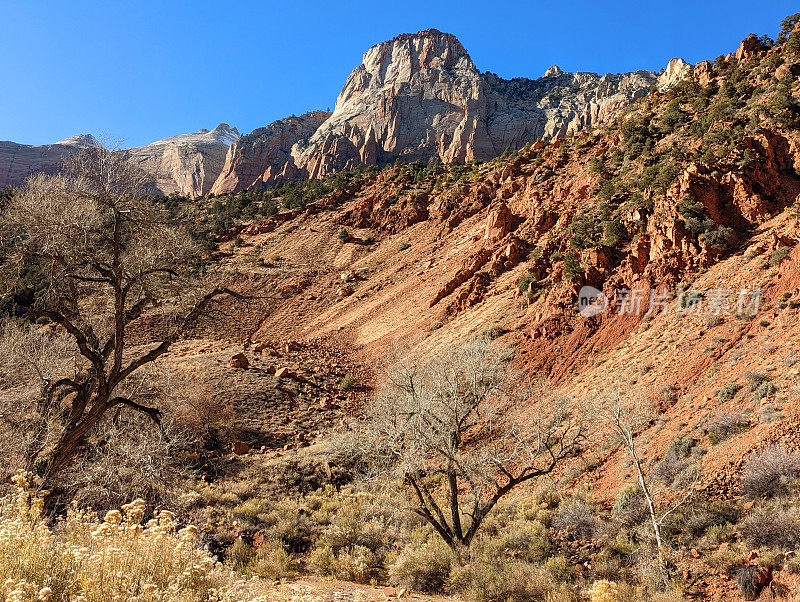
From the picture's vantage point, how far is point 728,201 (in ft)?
61.8

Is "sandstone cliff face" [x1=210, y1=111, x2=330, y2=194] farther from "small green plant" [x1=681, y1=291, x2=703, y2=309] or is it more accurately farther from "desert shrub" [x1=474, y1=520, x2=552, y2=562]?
"desert shrub" [x1=474, y1=520, x2=552, y2=562]

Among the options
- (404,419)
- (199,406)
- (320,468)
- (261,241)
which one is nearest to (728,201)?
(404,419)

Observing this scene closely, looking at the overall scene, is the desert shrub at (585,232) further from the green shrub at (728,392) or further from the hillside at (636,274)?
the green shrub at (728,392)

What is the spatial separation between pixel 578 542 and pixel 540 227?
798 inches

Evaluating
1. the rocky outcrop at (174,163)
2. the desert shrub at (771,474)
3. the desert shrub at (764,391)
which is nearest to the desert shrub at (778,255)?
the desert shrub at (764,391)

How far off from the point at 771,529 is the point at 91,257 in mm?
11372

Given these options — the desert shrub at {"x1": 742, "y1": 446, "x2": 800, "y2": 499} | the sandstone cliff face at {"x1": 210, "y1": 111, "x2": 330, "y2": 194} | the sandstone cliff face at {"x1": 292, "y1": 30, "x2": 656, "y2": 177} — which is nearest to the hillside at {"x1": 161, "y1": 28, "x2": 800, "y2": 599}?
the desert shrub at {"x1": 742, "y1": 446, "x2": 800, "y2": 499}

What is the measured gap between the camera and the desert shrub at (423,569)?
7672 millimetres

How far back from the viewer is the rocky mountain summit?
8319 centimetres

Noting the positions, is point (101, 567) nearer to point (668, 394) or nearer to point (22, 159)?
point (668, 394)

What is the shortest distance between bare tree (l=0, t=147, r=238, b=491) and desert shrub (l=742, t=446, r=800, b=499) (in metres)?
10.3

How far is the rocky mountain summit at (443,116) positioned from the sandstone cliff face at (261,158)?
278 mm

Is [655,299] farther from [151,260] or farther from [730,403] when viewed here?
[151,260]

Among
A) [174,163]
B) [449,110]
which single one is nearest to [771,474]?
[449,110]
